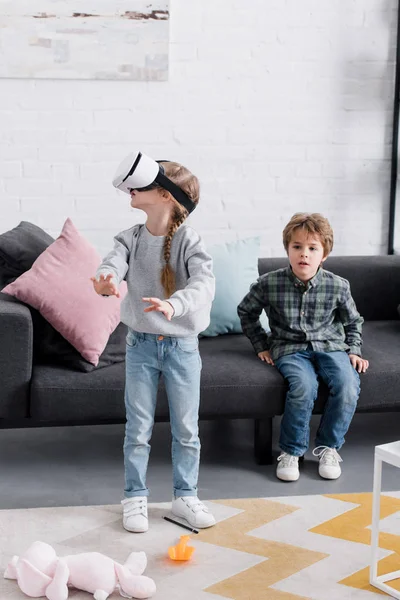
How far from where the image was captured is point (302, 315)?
313 cm

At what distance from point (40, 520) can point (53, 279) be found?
31.5 inches

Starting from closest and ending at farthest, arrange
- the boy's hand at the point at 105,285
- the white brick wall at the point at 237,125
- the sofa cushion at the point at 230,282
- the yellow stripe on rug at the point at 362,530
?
the yellow stripe on rug at the point at 362,530, the boy's hand at the point at 105,285, the sofa cushion at the point at 230,282, the white brick wall at the point at 237,125

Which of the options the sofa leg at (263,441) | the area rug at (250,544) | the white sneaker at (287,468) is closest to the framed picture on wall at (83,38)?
the sofa leg at (263,441)

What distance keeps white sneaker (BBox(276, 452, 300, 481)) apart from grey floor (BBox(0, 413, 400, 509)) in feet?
0.08

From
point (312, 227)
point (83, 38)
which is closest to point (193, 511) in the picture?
point (312, 227)

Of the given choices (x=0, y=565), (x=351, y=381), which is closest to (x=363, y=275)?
(x=351, y=381)

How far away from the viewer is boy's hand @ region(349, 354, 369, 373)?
3086 millimetres

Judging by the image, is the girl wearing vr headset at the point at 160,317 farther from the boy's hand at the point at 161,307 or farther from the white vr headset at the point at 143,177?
the boy's hand at the point at 161,307

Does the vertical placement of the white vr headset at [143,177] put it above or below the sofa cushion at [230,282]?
above

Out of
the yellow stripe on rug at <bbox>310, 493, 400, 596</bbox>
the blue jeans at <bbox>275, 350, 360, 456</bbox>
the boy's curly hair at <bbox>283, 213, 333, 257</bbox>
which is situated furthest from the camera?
the boy's curly hair at <bbox>283, 213, 333, 257</bbox>

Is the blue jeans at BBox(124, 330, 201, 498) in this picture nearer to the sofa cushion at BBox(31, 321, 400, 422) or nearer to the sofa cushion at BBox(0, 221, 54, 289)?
the sofa cushion at BBox(31, 321, 400, 422)

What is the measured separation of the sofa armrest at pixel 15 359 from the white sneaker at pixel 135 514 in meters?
0.50

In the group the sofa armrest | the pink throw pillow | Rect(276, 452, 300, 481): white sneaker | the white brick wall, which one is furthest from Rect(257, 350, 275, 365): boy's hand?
the white brick wall

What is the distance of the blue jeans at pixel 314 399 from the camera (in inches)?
117
